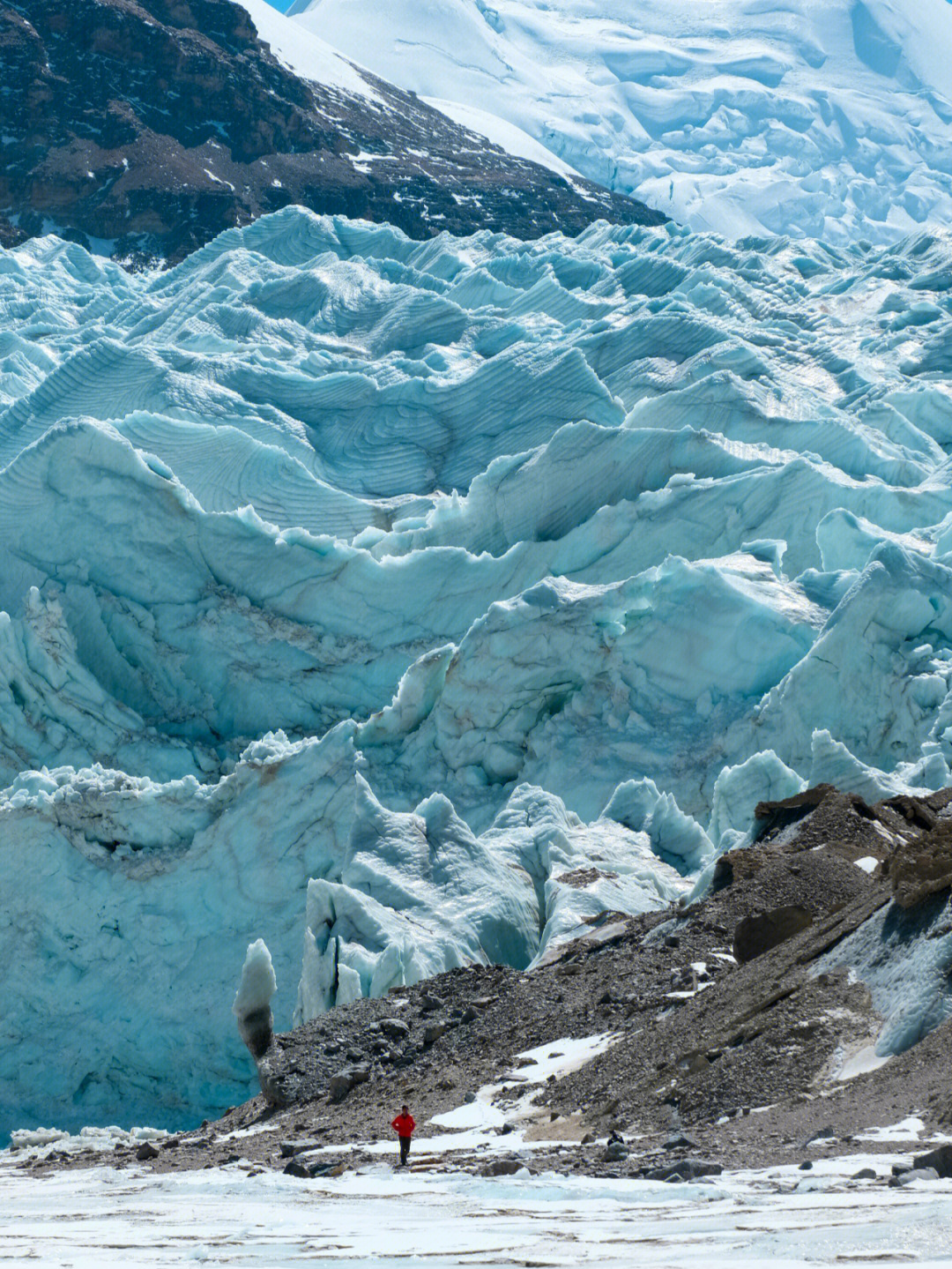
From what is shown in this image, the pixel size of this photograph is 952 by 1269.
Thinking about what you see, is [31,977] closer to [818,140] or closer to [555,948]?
[555,948]

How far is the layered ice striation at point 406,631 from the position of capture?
33.5 ft

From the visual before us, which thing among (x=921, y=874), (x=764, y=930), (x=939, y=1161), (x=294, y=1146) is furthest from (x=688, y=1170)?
(x=764, y=930)

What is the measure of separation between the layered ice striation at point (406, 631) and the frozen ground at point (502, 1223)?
3406 millimetres

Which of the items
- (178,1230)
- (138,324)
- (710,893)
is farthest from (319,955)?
(138,324)

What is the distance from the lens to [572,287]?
93.2ft

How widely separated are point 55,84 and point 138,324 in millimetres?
29733

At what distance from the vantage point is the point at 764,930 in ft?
21.9

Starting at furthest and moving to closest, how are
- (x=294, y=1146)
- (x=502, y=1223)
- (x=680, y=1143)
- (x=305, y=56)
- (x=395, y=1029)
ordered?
(x=305, y=56), (x=395, y=1029), (x=294, y=1146), (x=680, y=1143), (x=502, y=1223)

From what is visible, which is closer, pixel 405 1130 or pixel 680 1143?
pixel 680 1143

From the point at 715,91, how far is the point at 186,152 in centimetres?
3647

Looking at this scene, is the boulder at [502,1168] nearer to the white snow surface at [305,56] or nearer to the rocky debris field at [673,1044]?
the rocky debris field at [673,1044]

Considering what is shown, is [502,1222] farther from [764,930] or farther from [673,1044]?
[764,930]

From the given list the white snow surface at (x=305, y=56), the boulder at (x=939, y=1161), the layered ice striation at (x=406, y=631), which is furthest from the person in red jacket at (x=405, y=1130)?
the white snow surface at (x=305, y=56)

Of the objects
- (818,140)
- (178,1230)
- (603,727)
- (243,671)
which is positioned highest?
(178,1230)
